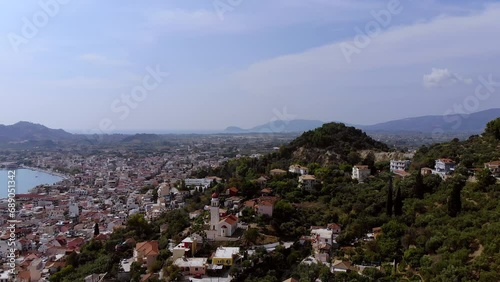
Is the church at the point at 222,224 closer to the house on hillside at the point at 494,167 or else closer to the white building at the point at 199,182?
the house on hillside at the point at 494,167

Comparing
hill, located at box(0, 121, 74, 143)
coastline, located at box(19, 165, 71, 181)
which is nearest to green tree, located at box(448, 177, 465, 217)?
coastline, located at box(19, 165, 71, 181)

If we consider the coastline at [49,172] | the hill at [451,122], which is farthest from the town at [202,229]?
the hill at [451,122]

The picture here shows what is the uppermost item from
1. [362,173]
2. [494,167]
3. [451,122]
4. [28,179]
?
[451,122]

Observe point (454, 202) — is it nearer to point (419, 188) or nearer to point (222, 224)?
point (419, 188)

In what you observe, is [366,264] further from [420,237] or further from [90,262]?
[90,262]

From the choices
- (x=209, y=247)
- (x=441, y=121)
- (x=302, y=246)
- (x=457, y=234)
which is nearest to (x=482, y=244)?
(x=457, y=234)

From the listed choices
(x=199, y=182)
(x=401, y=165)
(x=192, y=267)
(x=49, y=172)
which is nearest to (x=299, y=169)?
(x=401, y=165)
